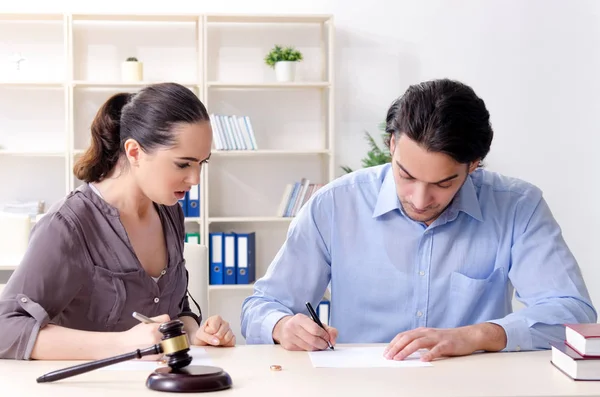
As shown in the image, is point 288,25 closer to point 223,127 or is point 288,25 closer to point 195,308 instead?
point 223,127

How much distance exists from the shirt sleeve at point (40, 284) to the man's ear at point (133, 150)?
10.1 inches

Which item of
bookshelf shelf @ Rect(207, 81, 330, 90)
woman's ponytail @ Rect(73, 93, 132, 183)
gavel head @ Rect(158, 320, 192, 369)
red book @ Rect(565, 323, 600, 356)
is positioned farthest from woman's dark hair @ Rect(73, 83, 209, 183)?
bookshelf shelf @ Rect(207, 81, 330, 90)

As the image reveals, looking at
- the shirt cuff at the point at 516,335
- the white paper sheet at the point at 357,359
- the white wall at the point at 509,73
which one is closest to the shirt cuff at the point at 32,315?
the white paper sheet at the point at 357,359

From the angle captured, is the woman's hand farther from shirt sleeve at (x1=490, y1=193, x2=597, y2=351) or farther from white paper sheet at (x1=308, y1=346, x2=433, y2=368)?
shirt sleeve at (x1=490, y1=193, x2=597, y2=351)

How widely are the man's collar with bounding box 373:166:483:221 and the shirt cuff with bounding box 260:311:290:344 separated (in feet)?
1.32

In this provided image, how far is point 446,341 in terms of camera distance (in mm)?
1737

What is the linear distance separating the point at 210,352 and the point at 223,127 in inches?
115

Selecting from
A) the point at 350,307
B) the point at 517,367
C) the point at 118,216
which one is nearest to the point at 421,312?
the point at 350,307

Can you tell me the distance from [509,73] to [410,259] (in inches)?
122

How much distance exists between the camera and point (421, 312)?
6.92 ft

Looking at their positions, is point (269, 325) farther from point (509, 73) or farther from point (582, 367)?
point (509, 73)

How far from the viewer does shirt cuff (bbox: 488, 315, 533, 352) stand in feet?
5.98

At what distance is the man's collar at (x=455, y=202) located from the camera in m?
2.11

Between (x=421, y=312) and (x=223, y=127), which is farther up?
(x=223, y=127)
